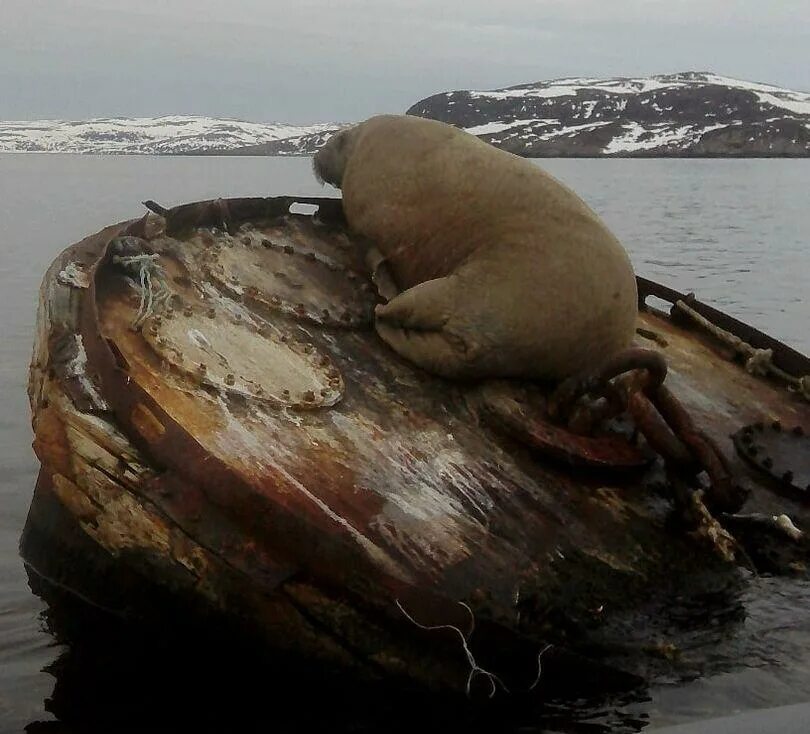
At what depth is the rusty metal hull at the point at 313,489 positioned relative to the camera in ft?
12.7

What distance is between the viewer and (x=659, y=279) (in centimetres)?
1916

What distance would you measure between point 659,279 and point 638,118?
92.4 meters

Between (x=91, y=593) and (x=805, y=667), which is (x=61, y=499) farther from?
(x=805, y=667)

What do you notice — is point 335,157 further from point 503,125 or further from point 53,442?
point 503,125

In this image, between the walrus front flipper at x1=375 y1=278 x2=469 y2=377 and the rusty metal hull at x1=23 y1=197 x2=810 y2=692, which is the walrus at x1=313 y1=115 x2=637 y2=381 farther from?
the rusty metal hull at x1=23 y1=197 x2=810 y2=692

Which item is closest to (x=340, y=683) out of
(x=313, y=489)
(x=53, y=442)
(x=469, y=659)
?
(x=469, y=659)


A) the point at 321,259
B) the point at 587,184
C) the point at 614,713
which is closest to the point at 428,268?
the point at 321,259

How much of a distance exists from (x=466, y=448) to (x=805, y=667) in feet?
5.94

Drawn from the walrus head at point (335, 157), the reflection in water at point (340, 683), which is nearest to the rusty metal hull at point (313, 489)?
the reflection in water at point (340, 683)

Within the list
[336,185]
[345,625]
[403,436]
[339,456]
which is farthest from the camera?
[336,185]

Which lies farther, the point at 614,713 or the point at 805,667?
the point at 805,667

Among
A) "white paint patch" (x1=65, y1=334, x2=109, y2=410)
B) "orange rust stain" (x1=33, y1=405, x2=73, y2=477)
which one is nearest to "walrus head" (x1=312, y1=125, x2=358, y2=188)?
"white paint patch" (x1=65, y1=334, x2=109, y2=410)

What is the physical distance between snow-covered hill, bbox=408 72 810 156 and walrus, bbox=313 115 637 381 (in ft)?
256

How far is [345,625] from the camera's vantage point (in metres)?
3.92
